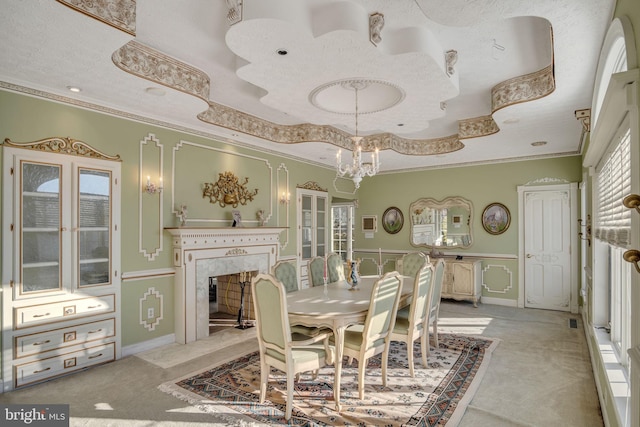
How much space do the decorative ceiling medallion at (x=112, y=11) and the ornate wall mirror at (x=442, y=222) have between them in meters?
6.03

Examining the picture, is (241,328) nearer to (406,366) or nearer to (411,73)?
(406,366)

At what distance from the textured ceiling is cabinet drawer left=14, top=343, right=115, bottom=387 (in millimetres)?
2405

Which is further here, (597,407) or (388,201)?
(388,201)

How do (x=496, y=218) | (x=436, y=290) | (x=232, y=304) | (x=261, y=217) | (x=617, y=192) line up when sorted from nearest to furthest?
(x=617, y=192) → (x=436, y=290) → (x=261, y=217) → (x=232, y=304) → (x=496, y=218)

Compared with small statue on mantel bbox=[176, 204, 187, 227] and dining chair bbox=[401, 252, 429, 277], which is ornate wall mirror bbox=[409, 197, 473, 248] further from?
small statue on mantel bbox=[176, 204, 187, 227]

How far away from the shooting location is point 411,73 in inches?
114

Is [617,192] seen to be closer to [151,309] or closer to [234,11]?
[234,11]

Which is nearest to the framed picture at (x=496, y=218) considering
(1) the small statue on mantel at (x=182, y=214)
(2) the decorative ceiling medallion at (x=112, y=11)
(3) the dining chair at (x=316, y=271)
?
(3) the dining chair at (x=316, y=271)

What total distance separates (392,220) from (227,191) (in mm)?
3920

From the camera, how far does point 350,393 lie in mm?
2973

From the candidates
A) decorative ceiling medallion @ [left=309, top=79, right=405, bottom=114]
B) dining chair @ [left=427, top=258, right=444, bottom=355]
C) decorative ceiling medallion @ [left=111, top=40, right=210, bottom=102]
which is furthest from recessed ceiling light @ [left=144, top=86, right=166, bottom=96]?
dining chair @ [left=427, top=258, right=444, bottom=355]

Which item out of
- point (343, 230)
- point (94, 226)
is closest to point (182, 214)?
point (94, 226)

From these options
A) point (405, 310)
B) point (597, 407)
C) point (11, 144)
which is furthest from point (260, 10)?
point (597, 407)

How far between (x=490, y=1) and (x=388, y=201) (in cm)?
597
